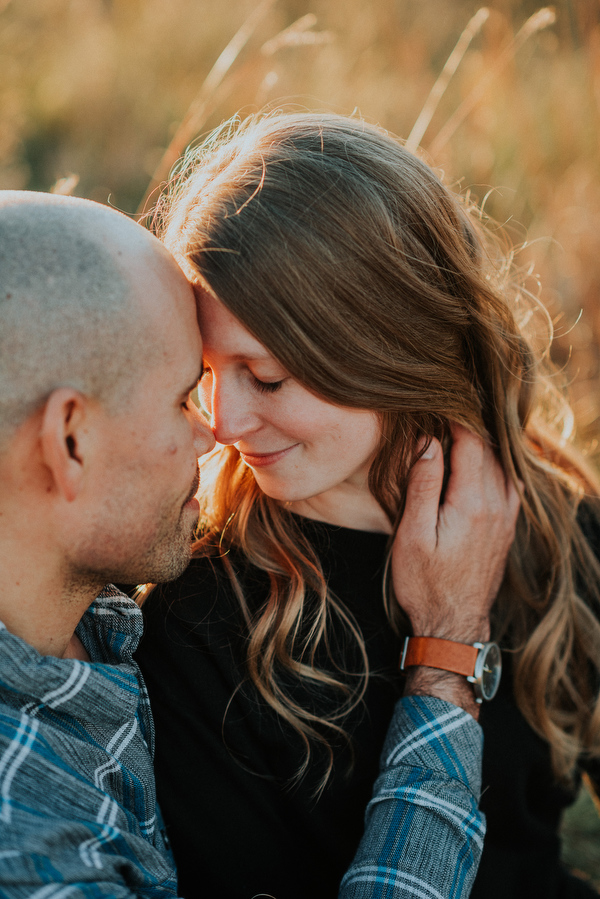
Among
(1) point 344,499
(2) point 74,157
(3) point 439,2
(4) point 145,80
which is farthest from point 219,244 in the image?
(3) point 439,2

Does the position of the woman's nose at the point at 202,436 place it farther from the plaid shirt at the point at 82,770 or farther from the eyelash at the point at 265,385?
the plaid shirt at the point at 82,770

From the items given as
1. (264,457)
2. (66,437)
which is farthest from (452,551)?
(66,437)

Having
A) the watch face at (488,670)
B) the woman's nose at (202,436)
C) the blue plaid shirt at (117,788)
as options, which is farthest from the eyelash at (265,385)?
the watch face at (488,670)

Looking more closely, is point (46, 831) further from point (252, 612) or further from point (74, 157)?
point (74, 157)

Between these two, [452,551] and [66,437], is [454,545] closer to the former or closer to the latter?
[452,551]

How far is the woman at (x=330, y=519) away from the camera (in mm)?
1592

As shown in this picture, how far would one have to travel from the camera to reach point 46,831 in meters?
1.12

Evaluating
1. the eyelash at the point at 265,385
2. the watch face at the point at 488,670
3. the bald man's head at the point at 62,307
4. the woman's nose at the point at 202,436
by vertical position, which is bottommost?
the watch face at the point at 488,670

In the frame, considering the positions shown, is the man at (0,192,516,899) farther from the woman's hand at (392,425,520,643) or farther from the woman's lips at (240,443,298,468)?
the woman's hand at (392,425,520,643)

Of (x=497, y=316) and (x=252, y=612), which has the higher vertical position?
(x=497, y=316)

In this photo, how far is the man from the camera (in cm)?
124

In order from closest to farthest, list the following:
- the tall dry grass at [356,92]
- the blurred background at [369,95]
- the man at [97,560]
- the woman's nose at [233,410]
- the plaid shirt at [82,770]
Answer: the plaid shirt at [82,770]
the man at [97,560]
the woman's nose at [233,410]
the blurred background at [369,95]
the tall dry grass at [356,92]

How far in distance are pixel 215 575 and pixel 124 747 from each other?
488mm

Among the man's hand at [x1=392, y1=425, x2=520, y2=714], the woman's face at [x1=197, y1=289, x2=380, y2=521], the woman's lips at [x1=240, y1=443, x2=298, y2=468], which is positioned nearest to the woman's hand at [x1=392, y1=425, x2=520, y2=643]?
the man's hand at [x1=392, y1=425, x2=520, y2=714]
